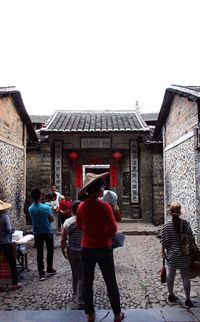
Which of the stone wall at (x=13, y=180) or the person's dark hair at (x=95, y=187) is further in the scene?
the stone wall at (x=13, y=180)

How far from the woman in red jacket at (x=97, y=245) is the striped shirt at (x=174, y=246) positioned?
1.05m

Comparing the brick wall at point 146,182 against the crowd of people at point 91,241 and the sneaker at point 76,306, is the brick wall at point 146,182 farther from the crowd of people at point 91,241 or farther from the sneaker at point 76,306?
the sneaker at point 76,306

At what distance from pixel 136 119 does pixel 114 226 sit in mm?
10758

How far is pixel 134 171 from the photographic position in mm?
12797

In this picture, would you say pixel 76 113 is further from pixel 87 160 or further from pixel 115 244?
pixel 115 244

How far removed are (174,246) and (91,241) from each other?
1.35 meters

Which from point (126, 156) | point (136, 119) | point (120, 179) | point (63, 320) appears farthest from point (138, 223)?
point (63, 320)

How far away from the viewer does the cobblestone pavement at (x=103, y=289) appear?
4188 millimetres

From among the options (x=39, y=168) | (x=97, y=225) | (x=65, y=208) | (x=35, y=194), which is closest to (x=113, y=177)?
(x=39, y=168)

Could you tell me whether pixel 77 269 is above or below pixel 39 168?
below

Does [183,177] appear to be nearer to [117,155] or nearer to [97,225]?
[97,225]

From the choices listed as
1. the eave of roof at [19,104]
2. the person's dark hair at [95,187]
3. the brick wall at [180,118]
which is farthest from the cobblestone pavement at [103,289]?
the eave of roof at [19,104]

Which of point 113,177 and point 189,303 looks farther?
point 113,177

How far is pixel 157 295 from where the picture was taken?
14.7 feet
